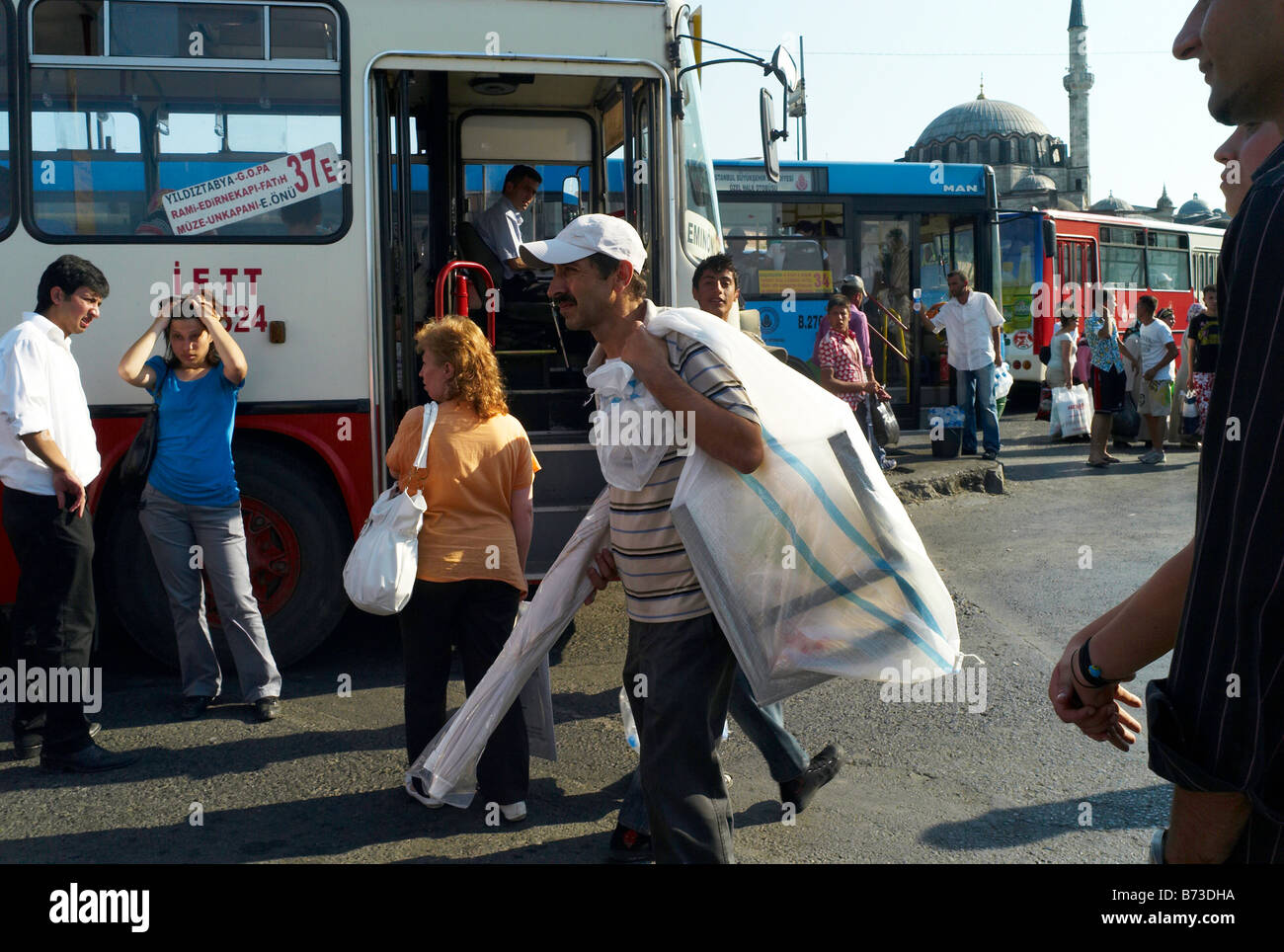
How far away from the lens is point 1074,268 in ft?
65.8

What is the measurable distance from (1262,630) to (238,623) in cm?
455

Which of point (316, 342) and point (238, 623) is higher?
point (316, 342)

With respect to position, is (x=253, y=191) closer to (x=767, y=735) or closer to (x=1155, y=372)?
(x=767, y=735)

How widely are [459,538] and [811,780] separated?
4.74 ft

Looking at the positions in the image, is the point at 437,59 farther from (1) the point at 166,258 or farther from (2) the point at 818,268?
(2) the point at 818,268

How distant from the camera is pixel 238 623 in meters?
5.11

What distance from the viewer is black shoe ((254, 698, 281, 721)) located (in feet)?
16.7

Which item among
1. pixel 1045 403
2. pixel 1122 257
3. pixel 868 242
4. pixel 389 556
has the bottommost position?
pixel 389 556

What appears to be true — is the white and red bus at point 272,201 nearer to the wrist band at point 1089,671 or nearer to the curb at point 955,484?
the wrist band at point 1089,671

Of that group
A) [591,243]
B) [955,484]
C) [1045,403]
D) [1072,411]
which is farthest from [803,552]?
[1045,403]

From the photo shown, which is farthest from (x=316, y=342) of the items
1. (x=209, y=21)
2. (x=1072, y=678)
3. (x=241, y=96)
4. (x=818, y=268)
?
(x=818, y=268)

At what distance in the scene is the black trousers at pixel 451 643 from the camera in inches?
161

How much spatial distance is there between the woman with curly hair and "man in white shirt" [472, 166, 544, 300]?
3.48 m

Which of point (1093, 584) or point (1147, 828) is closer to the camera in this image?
point (1147, 828)
